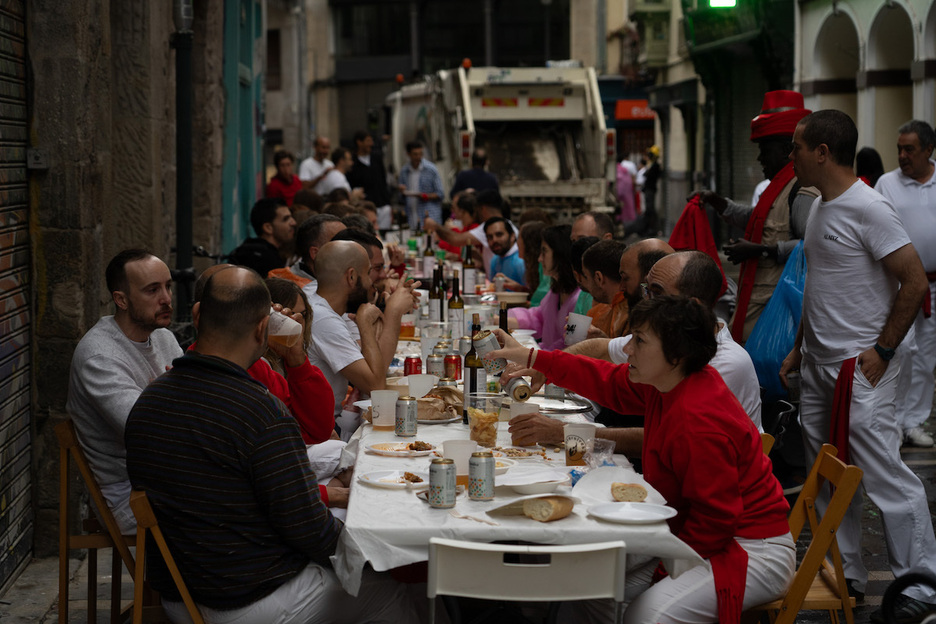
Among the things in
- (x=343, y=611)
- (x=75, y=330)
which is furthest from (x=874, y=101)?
(x=343, y=611)

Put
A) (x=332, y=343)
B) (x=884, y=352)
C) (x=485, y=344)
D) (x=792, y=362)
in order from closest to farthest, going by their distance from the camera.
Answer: (x=485, y=344), (x=884, y=352), (x=332, y=343), (x=792, y=362)

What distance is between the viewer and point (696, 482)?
370cm

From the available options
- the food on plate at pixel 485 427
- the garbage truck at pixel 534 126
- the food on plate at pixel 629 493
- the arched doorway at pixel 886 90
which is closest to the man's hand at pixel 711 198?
the food on plate at pixel 485 427

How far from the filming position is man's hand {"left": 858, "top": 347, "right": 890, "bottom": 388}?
5129mm

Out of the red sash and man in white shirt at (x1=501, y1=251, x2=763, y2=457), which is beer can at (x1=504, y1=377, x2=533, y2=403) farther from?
the red sash

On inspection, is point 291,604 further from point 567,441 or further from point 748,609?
point 748,609

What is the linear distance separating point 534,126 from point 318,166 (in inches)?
213

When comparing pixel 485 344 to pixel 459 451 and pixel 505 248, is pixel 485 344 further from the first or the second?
pixel 505 248

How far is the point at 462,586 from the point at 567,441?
1.07 m

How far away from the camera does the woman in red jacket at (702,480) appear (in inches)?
146

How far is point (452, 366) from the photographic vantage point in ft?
19.0

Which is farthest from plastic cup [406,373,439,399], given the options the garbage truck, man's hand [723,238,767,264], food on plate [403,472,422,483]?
the garbage truck

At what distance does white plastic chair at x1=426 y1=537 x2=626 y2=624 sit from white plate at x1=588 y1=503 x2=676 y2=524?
0.26m

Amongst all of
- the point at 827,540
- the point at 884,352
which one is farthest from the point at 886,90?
the point at 827,540
